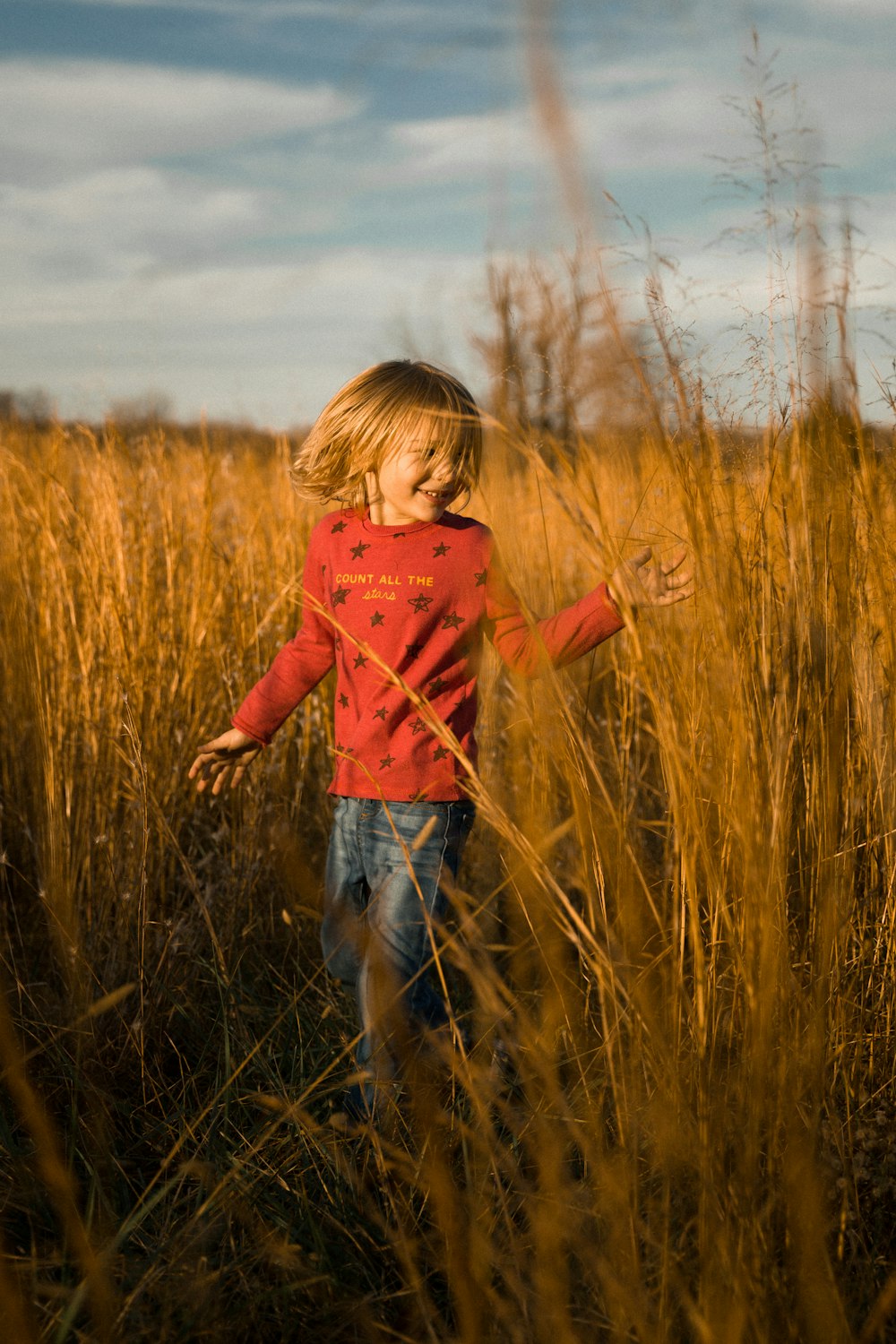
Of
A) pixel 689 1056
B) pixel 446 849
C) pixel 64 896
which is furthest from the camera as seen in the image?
pixel 64 896

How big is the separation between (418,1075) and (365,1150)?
4.6 inches

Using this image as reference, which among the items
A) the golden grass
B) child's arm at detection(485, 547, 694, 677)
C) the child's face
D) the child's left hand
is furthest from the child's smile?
the child's left hand

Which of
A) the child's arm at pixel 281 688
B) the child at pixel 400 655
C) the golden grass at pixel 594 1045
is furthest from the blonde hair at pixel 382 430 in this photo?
the golden grass at pixel 594 1045

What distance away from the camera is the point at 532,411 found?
1.05 m

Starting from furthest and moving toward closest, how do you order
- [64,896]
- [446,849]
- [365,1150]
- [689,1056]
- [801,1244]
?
[64,896]
[446,849]
[365,1150]
[689,1056]
[801,1244]

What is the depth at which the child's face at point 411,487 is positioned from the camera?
4.83 ft

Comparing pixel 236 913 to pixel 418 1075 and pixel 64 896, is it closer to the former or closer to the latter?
pixel 64 896

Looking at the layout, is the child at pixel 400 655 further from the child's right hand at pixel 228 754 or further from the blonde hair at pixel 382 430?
the child's right hand at pixel 228 754

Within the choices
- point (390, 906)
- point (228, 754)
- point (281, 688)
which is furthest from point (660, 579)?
point (228, 754)

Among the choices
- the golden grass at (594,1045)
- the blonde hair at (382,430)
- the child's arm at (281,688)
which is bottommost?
the golden grass at (594,1045)

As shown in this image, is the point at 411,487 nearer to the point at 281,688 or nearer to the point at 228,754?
the point at 281,688

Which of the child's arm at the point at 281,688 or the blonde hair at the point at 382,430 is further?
the child's arm at the point at 281,688

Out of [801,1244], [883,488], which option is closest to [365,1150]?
[801,1244]

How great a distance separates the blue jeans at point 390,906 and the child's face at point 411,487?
0.43 m
